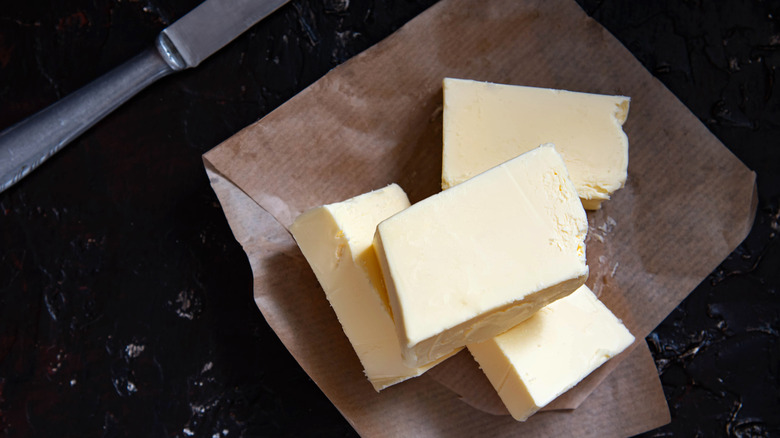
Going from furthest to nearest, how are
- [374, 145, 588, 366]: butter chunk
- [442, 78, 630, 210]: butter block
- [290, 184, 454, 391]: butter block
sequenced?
[442, 78, 630, 210]: butter block
[290, 184, 454, 391]: butter block
[374, 145, 588, 366]: butter chunk

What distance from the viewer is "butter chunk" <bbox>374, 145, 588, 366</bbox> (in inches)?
45.0

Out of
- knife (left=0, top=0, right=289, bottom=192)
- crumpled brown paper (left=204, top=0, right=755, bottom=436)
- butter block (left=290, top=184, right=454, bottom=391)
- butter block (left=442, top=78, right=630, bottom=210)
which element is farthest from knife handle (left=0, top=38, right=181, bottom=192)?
butter block (left=442, top=78, right=630, bottom=210)

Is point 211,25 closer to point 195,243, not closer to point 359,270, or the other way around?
point 195,243

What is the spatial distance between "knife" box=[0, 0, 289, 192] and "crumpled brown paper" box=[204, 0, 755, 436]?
10.2 inches

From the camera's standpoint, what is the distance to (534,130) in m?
1.39

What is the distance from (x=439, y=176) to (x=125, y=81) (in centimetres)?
82

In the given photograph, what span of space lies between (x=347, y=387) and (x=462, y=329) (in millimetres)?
369

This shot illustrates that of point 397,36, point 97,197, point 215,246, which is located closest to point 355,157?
point 397,36

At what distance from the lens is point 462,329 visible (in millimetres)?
1174

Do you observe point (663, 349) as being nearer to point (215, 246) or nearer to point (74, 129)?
point (215, 246)

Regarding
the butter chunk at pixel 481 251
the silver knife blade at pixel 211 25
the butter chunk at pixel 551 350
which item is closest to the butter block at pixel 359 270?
the butter chunk at pixel 481 251

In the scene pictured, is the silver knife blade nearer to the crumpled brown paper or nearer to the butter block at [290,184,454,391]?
the crumpled brown paper

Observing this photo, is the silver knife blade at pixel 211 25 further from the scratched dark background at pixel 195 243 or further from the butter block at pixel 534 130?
the butter block at pixel 534 130

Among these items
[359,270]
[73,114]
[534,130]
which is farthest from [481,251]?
[73,114]
